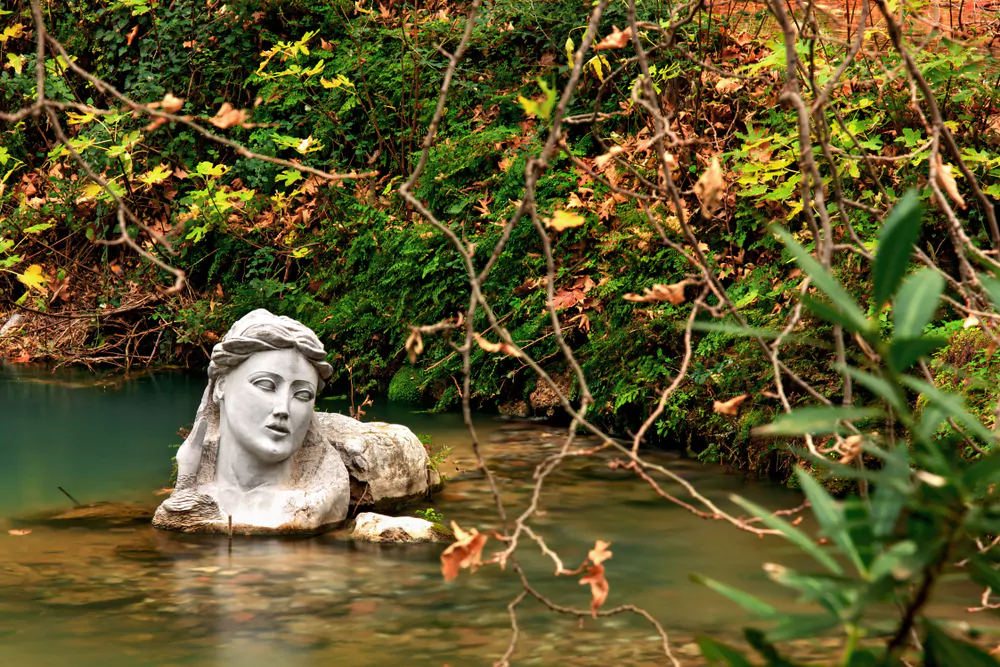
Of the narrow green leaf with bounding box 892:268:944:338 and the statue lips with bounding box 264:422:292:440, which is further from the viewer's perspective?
the statue lips with bounding box 264:422:292:440

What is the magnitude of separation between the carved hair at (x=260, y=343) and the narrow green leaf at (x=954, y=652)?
5.42 meters

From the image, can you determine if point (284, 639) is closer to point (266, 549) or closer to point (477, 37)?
point (266, 549)

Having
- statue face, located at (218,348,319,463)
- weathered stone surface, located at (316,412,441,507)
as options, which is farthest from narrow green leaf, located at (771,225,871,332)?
weathered stone surface, located at (316,412,441,507)

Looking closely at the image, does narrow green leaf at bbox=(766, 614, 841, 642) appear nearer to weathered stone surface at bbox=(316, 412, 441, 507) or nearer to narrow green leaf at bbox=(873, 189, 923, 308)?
narrow green leaf at bbox=(873, 189, 923, 308)

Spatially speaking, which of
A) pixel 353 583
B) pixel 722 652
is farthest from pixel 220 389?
pixel 722 652

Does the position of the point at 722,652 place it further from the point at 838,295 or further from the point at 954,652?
the point at 838,295

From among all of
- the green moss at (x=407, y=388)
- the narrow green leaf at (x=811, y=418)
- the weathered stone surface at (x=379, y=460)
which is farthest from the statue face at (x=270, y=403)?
the narrow green leaf at (x=811, y=418)

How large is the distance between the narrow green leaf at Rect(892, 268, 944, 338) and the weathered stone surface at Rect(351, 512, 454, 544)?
514 centimetres

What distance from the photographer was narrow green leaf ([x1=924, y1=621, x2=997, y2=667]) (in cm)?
145

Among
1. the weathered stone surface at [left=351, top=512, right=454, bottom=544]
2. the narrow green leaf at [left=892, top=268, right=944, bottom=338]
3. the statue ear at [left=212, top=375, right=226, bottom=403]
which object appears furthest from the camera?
the statue ear at [left=212, top=375, right=226, bottom=403]

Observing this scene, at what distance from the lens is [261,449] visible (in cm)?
653

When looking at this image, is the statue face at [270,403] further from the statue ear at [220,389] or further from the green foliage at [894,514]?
the green foliage at [894,514]

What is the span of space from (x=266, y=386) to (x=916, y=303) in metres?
5.47

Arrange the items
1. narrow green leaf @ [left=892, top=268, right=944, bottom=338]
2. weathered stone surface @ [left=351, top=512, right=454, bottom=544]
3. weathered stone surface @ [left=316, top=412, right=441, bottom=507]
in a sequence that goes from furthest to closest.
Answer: weathered stone surface @ [left=316, top=412, right=441, bottom=507] < weathered stone surface @ [left=351, top=512, right=454, bottom=544] < narrow green leaf @ [left=892, top=268, right=944, bottom=338]
